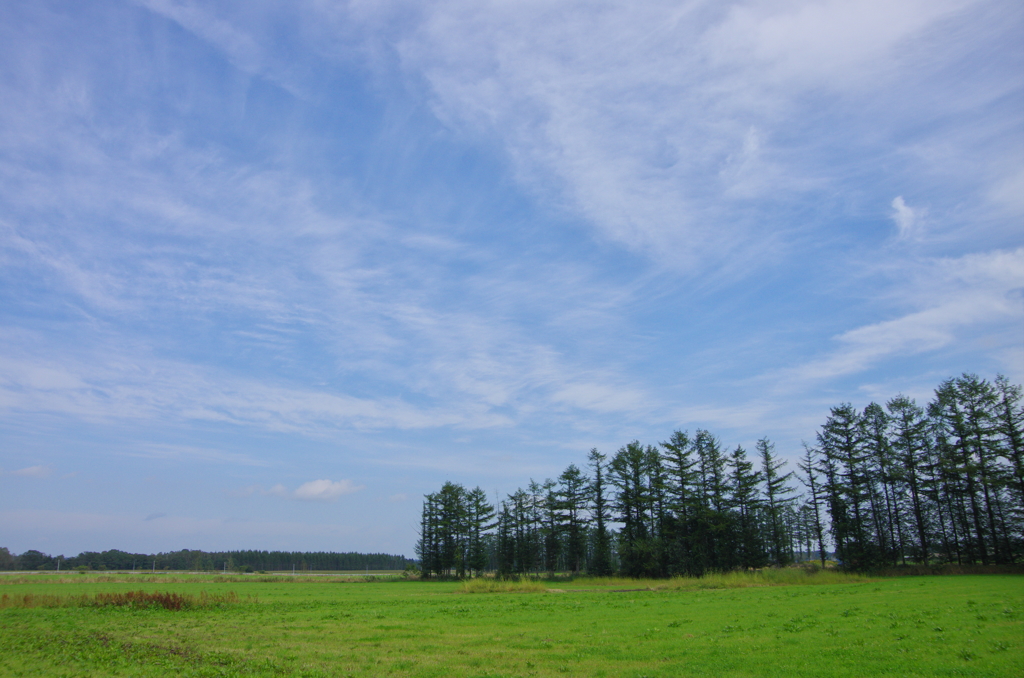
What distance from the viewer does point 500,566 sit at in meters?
90.3

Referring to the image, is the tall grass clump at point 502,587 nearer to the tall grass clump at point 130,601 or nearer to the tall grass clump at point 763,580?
the tall grass clump at point 763,580

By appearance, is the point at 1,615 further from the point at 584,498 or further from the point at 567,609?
the point at 584,498

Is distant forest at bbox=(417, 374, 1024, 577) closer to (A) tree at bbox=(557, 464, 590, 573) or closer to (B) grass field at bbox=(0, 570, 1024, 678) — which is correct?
(A) tree at bbox=(557, 464, 590, 573)

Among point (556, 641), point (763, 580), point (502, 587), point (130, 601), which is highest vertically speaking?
point (556, 641)

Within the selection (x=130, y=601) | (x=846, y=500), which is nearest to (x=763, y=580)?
(x=846, y=500)

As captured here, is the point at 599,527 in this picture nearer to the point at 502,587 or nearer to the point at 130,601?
the point at 502,587

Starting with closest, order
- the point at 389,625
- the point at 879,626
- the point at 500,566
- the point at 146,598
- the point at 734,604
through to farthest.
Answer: the point at 879,626 → the point at 389,625 → the point at 734,604 → the point at 146,598 → the point at 500,566

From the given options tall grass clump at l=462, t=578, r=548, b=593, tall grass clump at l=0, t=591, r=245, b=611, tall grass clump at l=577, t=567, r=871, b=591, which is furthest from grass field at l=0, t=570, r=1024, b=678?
tall grass clump at l=462, t=578, r=548, b=593

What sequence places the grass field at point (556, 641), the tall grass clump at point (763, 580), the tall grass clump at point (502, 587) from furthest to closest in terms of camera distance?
the tall grass clump at point (502, 587), the tall grass clump at point (763, 580), the grass field at point (556, 641)

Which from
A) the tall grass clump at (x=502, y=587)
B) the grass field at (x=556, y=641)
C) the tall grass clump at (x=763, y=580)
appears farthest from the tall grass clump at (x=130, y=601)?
the tall grass clump at (x=763, y=580)

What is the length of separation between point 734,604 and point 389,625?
17.6 m

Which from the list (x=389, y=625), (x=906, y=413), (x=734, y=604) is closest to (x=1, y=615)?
(x=389, y=625)

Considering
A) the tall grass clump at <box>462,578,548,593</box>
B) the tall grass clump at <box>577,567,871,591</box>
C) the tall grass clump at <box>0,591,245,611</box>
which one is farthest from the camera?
the tall grass clump at <box>462,578,548,593</box>

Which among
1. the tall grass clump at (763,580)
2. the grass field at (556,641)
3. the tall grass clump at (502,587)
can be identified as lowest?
the tall grass clump at (502,587)
